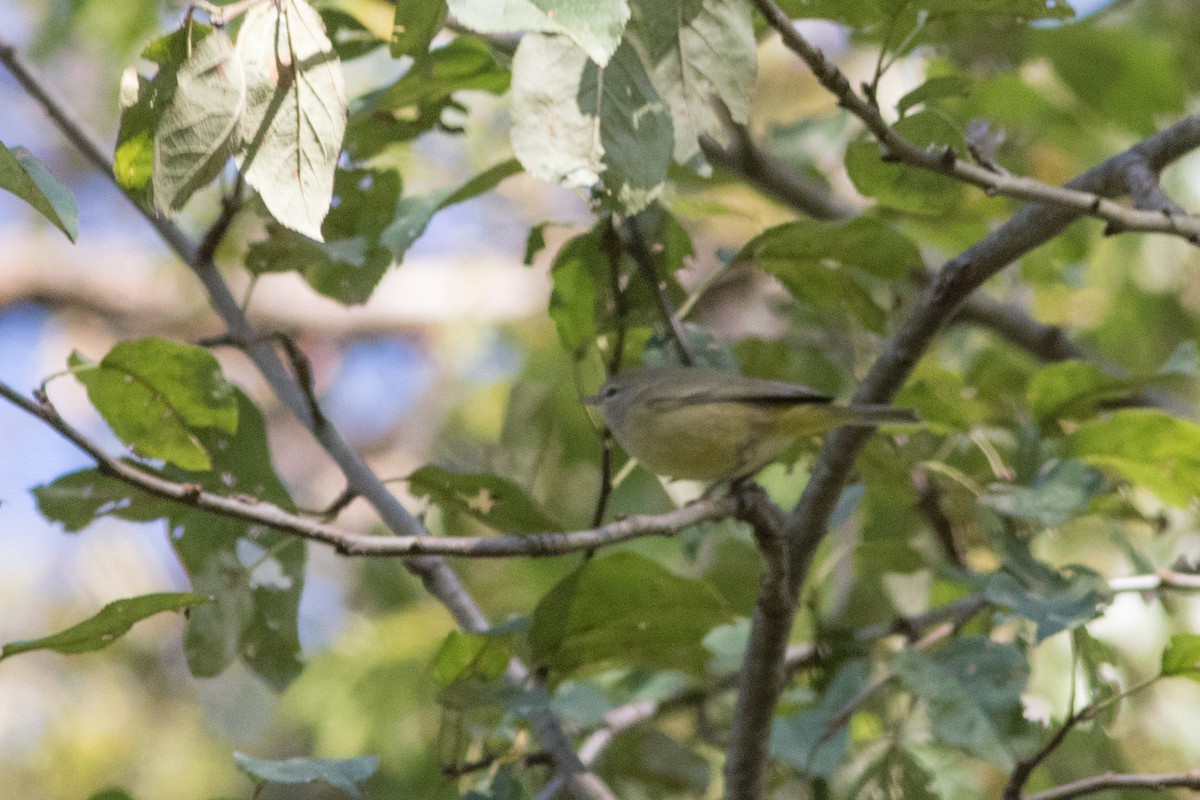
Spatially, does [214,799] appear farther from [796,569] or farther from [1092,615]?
[1092,615]

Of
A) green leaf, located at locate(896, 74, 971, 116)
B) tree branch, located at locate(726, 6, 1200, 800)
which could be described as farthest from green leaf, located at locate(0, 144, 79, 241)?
green leaf, located at locate(896, 74, 971, 116)

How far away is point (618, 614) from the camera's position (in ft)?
6.15

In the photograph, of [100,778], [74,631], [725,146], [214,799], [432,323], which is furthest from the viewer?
[432,323]

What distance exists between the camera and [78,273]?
6688 millimetres

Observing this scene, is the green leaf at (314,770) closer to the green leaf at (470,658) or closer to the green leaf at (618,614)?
the green leaf at (470,658)

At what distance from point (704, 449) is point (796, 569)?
1.22 ft

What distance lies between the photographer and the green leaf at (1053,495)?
1862 mm

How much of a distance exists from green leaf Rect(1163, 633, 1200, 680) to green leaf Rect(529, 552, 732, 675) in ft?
2.03

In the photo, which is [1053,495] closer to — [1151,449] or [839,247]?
[1151,449]

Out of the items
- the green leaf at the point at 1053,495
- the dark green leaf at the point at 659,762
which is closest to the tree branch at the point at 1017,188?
the green leaf at the point at 1053,495

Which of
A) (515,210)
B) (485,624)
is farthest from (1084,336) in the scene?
(515,210)

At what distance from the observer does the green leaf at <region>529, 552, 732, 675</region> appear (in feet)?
6.02

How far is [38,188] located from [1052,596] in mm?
1447

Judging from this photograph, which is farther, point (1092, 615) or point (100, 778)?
point (100, 778)
